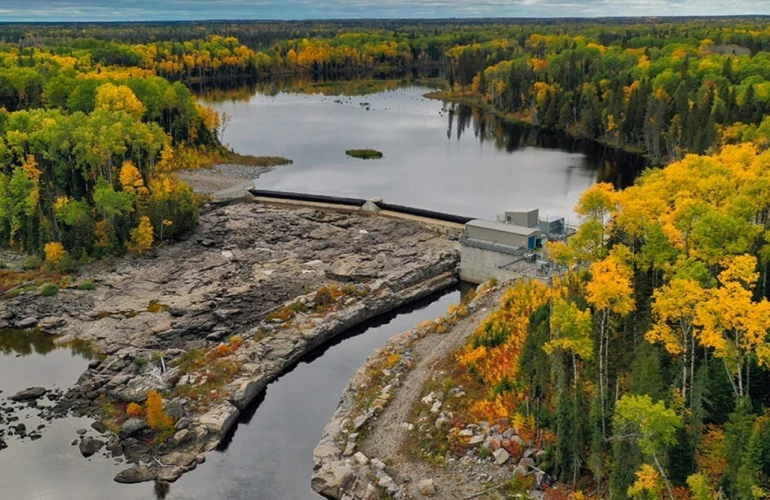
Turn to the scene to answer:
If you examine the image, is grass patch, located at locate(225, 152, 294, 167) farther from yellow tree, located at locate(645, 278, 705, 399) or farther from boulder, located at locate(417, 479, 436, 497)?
yellow tree, located at locate(645, 278, 705, 399)


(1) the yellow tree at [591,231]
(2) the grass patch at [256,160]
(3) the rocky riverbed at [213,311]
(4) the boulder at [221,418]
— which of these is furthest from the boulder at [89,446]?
(2) the grass patch at [256,160]

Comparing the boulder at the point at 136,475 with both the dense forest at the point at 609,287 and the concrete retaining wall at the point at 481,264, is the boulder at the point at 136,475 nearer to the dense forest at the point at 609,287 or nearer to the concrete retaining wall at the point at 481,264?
the dense forest at the point at 609,287

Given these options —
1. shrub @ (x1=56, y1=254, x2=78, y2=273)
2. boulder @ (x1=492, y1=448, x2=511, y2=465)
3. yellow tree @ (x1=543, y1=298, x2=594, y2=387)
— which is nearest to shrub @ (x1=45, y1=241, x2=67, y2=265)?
shrub @ (x1=56, y1=254, x2=78, y2=273)

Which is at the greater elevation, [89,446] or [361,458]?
[361,458]

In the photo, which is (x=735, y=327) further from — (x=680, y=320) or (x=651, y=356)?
(x=651, y=356)

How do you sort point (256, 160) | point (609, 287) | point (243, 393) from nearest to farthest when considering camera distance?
point (609, 287)
point (243, 393)
point (256, 160)

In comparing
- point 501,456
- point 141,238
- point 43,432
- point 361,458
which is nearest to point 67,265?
point 141,238

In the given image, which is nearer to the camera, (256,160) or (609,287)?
(609,287)
